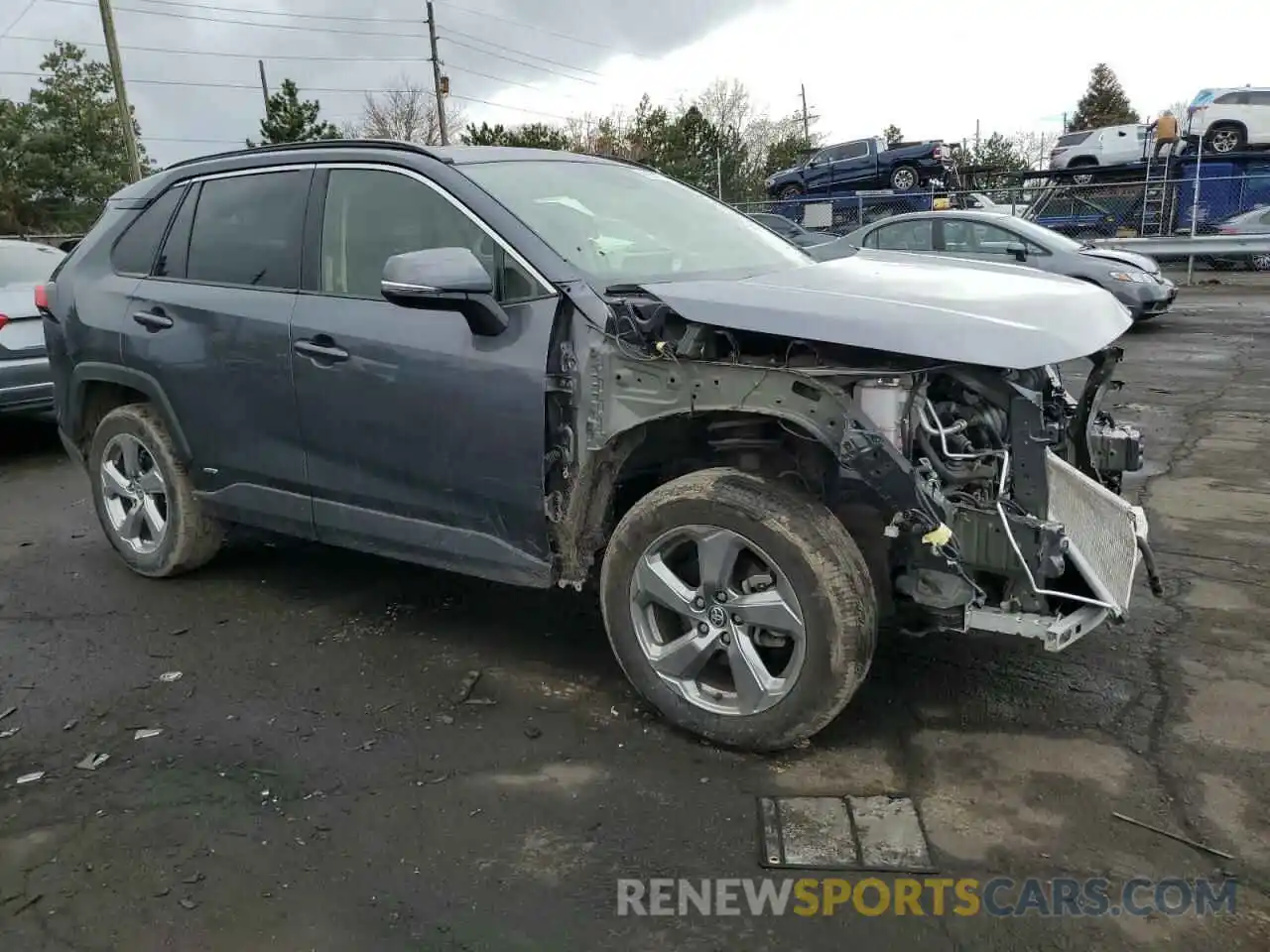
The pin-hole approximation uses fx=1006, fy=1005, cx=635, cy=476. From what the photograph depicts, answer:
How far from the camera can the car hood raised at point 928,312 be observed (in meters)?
2.67

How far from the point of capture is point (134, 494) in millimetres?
4805

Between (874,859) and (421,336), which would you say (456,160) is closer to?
(421,336)

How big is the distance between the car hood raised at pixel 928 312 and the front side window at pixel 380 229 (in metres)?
0.73

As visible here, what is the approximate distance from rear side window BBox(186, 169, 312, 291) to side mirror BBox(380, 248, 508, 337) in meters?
0.97

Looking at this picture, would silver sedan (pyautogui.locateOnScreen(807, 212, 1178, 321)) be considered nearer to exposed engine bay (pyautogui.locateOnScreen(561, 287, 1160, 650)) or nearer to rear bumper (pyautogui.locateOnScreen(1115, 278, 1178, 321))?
rear bumper (pyautogui.locateOnScreen(1115, 278, 1178, 321))

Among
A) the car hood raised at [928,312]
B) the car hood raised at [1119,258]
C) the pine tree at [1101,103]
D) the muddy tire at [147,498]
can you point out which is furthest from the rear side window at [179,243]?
the pine tree at [1101,103]

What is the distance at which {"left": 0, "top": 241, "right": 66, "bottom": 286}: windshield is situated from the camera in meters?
7.83

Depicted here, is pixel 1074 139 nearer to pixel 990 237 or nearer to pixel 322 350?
pixel 990 237

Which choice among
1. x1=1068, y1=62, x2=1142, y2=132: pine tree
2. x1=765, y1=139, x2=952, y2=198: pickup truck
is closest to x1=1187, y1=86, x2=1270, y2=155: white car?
x1=765, y1=139, x2=952, y2=198: pickup truck

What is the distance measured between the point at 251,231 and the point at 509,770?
252cm

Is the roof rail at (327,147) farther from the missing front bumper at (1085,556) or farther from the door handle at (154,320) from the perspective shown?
the missing front bumper at (1085,556)

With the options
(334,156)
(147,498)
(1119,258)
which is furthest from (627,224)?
(1119,258)

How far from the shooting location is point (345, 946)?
7.88 ft

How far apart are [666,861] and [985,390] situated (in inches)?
62.1
